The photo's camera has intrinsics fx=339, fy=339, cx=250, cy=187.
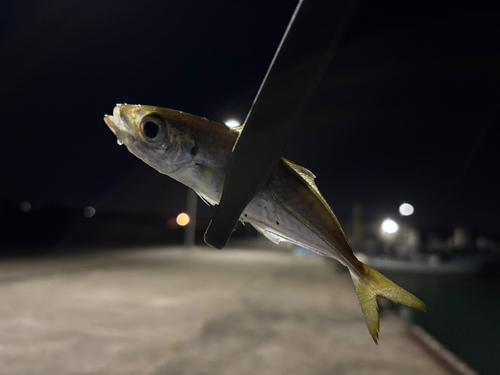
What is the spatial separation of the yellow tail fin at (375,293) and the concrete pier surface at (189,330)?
4.75 m

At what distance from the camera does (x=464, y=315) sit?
13.9 metres

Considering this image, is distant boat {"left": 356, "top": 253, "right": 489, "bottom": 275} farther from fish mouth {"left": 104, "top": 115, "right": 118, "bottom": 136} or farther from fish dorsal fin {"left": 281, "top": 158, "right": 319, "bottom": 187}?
fish mouth {"left": 104, "top": 115, "right": 118, "bottom": 136}

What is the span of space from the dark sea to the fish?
2241 mm

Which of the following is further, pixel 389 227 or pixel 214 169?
pixel 389 227

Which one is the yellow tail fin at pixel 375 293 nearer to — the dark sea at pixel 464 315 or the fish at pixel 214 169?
the fish at pixel 214 169

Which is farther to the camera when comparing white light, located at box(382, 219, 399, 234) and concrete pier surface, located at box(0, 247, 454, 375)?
white light, located at box(382, 219, 399, 234)

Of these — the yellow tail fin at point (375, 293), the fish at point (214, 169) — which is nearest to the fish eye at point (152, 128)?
the fish at point (214, 169)

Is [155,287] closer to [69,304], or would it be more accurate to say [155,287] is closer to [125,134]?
[69,304]

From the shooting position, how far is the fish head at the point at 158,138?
544 mm

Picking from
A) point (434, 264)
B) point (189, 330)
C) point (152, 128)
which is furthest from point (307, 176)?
point (434, 264)

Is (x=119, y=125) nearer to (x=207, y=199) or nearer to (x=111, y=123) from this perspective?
(x=111, y=123)

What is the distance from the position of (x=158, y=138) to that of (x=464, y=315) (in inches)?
665

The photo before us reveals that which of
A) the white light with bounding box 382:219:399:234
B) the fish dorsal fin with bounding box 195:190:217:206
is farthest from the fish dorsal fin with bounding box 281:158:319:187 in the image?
the white light with bounding box 382:219:399:234

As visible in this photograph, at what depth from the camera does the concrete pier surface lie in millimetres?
4883
